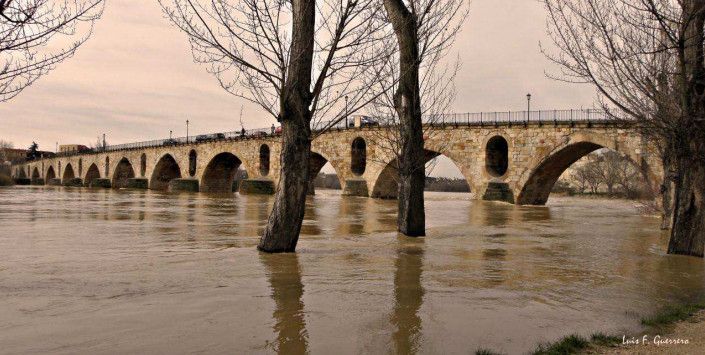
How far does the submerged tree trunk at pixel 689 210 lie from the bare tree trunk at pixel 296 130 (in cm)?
642

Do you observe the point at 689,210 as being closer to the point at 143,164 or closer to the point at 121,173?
the point at 143,164

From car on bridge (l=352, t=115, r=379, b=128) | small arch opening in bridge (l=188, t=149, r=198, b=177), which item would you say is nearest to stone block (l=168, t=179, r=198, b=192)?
small arch opening in bridge (l=188, t=149, r=198, b=177)

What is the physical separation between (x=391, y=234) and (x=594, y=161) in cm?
5445

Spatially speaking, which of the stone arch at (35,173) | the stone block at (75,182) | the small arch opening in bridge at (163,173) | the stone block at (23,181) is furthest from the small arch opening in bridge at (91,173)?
the stone arch at (35,173)

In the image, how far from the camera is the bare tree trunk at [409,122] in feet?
38.3

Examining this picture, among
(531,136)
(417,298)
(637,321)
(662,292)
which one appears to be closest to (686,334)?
(637,321)

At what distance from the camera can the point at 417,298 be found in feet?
19.1

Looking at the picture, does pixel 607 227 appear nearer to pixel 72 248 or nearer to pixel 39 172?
pixel 72 248

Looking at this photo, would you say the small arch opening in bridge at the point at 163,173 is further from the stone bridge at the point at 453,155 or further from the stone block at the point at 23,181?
the stone block at the point at 23,181

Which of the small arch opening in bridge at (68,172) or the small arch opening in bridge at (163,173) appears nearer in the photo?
the small arch opening in bridge at (163,173)

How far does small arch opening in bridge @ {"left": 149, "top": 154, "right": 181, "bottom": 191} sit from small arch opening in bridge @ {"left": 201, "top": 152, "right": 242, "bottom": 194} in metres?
8.38

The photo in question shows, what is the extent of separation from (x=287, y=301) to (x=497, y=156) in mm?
28593

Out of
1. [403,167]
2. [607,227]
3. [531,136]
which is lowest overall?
[607,227]

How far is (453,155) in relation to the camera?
109ft
